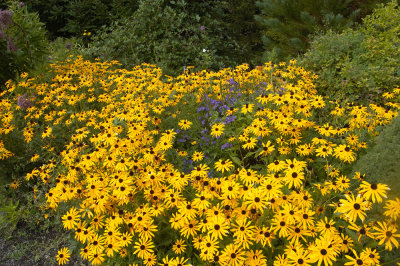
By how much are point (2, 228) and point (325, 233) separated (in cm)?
332

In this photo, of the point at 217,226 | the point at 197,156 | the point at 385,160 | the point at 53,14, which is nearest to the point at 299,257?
the point at 217,226

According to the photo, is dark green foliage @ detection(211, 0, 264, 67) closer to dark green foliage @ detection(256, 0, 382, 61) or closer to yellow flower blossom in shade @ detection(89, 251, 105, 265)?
dark green foliage @ detection(256, 0, 382, 61)

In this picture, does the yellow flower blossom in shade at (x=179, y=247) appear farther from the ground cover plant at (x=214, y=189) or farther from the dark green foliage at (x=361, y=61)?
the dark green foliage at (x=361, y=61)

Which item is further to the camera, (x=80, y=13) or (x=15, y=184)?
(x=80, y=13)

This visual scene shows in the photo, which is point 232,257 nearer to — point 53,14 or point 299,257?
point 299,257

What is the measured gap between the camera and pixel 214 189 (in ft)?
5.98

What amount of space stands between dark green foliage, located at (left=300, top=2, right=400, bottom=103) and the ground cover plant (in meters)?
0.82

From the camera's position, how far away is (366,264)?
1303mm

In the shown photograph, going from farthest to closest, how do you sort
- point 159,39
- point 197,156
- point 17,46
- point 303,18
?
1. point 159,39
2. point 303,18
3. point 17,46
4. point 197,156

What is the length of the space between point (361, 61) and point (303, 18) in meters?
1.84

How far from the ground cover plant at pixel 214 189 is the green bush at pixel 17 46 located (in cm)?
129

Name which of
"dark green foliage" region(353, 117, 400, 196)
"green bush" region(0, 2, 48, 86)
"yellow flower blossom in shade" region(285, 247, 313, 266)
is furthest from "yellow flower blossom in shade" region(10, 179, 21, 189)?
"dark green foliage" region(353, 117, 400, 196)

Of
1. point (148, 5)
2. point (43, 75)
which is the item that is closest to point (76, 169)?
point (43, 75)

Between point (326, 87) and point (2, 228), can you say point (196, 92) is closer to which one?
point (326, 87)
